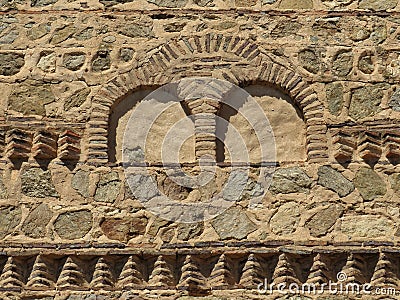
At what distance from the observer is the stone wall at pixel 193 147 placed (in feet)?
29.5

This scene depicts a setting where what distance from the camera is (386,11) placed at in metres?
10.0

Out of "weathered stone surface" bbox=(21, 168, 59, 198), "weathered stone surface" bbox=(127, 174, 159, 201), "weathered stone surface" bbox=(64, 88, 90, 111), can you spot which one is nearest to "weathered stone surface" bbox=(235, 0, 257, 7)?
"weathered stone surface" bbox=(64, 88, 90, 111)

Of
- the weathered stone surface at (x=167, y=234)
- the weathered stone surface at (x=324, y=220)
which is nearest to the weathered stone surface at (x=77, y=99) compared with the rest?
the weathered stone surface at (x=167, y=234)

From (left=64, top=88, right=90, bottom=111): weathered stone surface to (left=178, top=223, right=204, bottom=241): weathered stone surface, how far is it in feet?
4.44

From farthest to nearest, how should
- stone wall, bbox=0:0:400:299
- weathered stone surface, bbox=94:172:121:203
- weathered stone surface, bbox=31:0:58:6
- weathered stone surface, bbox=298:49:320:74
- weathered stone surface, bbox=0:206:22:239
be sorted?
weathered stone surface, bbox=31:0:58:6 → weathered stone surface, bbox=298:49:320:74 → weathered stone surface, bbox=94:172:121:203 → weathered stone surface, bbox=0:206:22:239 → stone wall, bbox=0:0:400:299

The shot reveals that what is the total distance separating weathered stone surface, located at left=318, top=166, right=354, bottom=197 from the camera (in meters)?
9.29

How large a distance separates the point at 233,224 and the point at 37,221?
59.9 inches

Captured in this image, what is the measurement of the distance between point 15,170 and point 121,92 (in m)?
1.07

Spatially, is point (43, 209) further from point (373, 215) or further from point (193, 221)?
point (373, 215)

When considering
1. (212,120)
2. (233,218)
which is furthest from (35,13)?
(233,218)

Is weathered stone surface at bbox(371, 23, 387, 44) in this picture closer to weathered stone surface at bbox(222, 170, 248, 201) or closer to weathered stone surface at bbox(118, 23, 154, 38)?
weathered stone surface at bbox(222, 170, 248, 201)

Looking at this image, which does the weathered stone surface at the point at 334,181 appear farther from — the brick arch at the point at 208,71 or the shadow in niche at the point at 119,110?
the shadow in niche at the point at 119,110

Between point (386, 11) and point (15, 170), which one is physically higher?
point (386, 11)

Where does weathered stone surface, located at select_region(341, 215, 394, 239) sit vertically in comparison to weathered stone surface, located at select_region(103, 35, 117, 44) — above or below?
below
